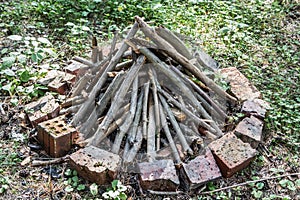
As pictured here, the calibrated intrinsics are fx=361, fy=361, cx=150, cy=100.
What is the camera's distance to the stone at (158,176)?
8.47ft

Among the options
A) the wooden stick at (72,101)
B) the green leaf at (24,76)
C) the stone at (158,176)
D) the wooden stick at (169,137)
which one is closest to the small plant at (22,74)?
the green leaf at (24,76)

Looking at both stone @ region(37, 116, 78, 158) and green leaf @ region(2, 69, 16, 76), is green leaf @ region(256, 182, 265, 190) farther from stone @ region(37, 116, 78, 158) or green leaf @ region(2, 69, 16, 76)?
green leaf @ region(2, 69, 16, 76)

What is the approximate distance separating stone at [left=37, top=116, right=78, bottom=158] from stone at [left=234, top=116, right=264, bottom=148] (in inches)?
52.9

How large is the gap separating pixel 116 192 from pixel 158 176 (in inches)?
12.5

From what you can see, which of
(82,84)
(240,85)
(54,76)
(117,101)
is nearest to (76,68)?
(54,76)

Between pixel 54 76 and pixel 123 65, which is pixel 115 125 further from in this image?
pixel 54 76

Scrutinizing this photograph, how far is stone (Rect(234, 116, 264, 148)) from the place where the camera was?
116 inches

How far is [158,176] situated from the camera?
2588 mm

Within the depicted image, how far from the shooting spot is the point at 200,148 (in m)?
2.94

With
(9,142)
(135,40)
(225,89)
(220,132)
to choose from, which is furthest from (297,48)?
(9,142)

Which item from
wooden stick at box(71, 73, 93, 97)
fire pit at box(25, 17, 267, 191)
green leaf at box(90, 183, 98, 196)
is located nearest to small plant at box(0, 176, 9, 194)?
fire pit at box(25, 17, 267, 191)

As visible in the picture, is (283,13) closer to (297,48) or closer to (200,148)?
(297,48)

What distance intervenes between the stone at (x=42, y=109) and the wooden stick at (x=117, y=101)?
0.47 meters

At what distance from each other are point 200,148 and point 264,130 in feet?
2.21
